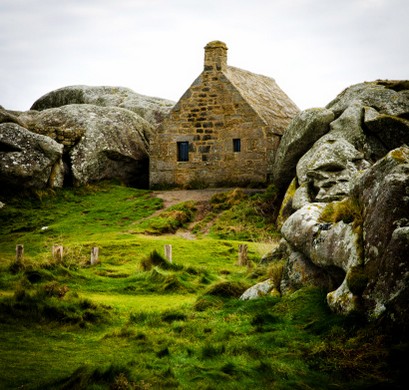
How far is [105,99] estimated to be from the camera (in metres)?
47.0

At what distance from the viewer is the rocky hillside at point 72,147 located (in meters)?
30.6

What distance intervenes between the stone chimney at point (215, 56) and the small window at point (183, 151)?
14.6ft

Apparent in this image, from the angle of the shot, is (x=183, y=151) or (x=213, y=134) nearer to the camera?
(x=213, y=134)

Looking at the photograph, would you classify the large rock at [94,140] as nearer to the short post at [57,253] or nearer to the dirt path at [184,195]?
the dirt path at [184,195]

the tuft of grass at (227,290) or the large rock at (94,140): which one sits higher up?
the large rock at (94,140)

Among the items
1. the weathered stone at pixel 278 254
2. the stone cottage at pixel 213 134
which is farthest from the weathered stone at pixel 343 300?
the stone cottage at pixel 213 134

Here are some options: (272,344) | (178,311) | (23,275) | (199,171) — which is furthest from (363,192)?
(199,171)

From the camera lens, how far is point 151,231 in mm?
25734

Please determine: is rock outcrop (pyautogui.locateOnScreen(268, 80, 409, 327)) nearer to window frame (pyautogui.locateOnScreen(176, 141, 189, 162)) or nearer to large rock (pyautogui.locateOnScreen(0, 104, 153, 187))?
large rock (pyautogui.locateOnScreen(0, 104, 153, 187))

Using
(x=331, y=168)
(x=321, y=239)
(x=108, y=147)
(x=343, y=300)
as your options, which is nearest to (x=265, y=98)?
(x=108, y=147)

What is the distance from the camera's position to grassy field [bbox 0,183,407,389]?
303 inches

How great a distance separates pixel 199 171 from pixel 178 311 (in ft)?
76.9

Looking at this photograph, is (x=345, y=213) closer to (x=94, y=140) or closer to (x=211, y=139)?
(x=211, y=139)

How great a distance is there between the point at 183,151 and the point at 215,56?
18.7 feet
